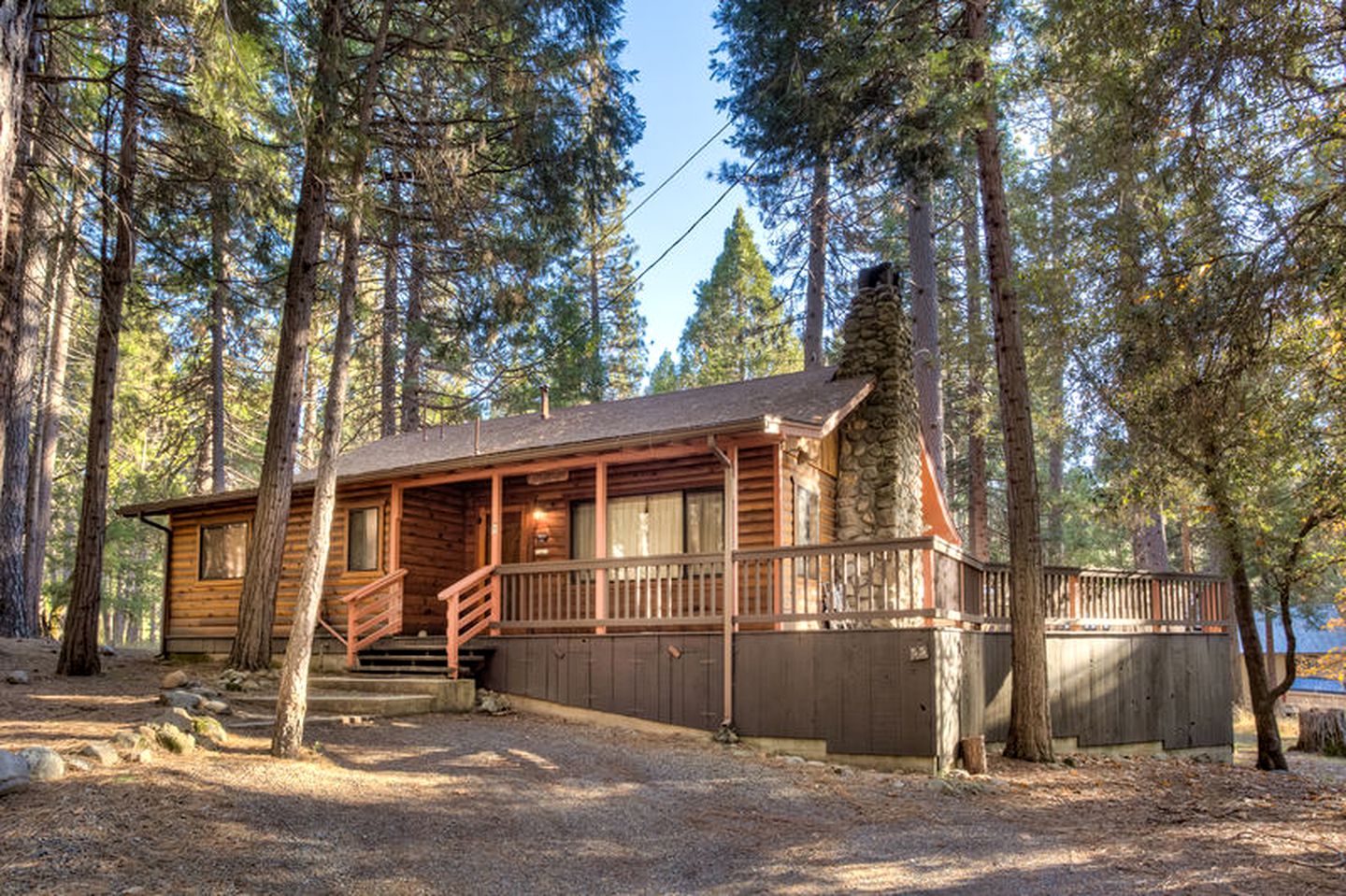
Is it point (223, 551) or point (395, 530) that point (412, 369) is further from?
point (395, 530)

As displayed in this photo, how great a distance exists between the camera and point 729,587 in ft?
32.9

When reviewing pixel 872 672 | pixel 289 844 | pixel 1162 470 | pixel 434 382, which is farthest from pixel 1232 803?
pixel 434 382

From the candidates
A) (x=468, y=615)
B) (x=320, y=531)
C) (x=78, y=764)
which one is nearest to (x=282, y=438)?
(x=468, y=615)

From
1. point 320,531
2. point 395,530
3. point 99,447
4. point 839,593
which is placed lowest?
point 839,593

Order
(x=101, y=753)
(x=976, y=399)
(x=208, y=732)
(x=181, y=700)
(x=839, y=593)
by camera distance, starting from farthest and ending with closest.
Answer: (x=976, y=399)
(x=839, y=593)
(x=181, y=700)
(x=208, y=732)
(x=101, y=753)

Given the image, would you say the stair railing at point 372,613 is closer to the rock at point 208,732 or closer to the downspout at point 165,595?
the downspout at point 165,595

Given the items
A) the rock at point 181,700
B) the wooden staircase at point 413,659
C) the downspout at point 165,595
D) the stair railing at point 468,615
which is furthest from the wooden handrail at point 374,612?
the downspout at point 165,595

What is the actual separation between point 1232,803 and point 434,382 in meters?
21.3

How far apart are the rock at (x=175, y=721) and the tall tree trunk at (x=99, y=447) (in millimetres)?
4409

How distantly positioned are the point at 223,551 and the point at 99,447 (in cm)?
523

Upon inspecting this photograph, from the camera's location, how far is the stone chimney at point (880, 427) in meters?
13.2

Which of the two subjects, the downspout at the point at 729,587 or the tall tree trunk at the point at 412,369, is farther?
the tall tree trunk at the point at 412,369

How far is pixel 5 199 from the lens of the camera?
439 centimetres

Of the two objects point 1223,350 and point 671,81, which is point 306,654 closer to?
point 1223,350
